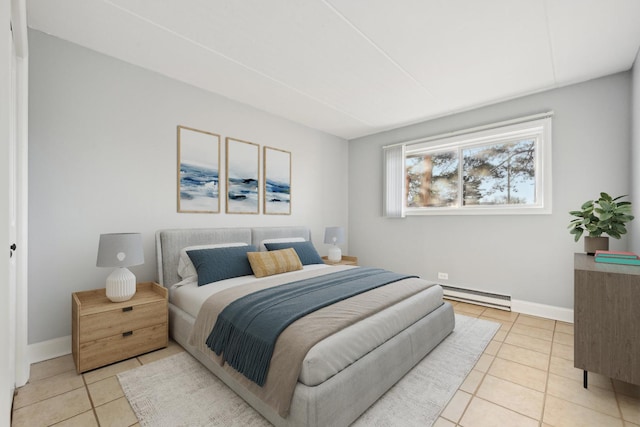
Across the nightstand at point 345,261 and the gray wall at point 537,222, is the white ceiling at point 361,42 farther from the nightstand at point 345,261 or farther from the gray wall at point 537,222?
the nightstand at point 345,261

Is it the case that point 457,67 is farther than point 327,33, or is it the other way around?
point 457,67

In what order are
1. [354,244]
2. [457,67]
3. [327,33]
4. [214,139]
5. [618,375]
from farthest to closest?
1. [354,244]
2. [214,139]
3. [457,67]
4. [327,33]
5. [618,375]

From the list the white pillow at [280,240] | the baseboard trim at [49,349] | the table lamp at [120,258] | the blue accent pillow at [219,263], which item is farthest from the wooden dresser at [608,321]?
the baseboard trim at [49,349]

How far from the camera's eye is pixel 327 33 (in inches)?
91.7

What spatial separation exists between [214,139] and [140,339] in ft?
7.19

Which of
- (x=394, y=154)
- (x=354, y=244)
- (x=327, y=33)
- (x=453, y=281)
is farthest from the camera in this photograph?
(x=354, y=244)

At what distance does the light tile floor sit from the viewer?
1.69 meters

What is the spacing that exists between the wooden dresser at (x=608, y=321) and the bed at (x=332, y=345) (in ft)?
3.23

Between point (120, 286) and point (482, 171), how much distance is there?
428 cm

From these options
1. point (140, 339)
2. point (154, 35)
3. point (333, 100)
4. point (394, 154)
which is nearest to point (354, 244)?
point (394, 154)

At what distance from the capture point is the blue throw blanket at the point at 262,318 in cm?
167

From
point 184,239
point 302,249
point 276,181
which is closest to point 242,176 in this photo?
point 276,181

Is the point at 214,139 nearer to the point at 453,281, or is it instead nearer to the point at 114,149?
the point at 114,149

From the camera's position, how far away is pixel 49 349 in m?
2.39
